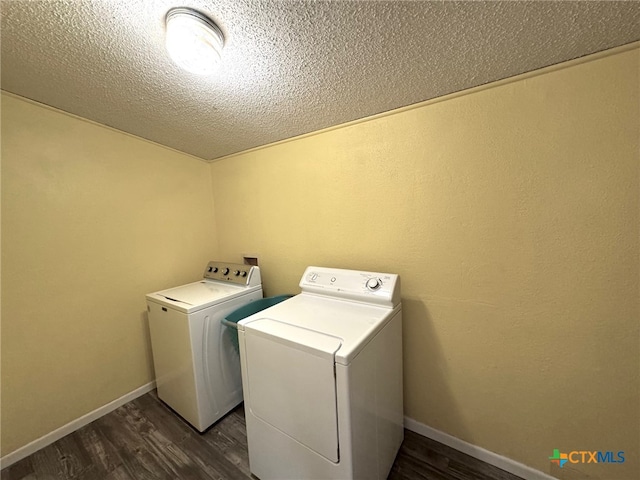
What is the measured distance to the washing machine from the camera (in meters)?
0.90

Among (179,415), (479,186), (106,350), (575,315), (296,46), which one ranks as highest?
(296,46)

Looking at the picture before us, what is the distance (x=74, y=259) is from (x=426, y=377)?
2.41 metres

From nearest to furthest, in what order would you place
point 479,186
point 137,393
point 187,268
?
point 479,186 → point 137,393 → point 187,268

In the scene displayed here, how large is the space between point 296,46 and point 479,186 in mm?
1091

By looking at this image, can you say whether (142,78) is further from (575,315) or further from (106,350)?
(575,315)

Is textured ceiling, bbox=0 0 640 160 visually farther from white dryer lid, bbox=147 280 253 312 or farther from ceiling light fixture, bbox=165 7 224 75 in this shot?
white dryer lid, bbox=147 280 253 312

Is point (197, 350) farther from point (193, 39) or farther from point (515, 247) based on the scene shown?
point (515, 247)

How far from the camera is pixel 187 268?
7.09 feet

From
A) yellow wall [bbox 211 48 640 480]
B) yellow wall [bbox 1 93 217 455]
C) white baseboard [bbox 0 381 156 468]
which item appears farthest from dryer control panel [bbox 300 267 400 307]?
white baseboard [bbox 0 381 156 468]

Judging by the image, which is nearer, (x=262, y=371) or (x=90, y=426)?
(x=262, y=371)

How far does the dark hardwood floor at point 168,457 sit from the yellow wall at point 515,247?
6.4 inches

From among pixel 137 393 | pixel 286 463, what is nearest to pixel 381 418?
pixel 286 463

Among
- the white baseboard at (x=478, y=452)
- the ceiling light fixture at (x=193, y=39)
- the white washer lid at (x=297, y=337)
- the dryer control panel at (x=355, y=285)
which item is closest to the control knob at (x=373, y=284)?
the dryer control panel at (x=355, y=285)

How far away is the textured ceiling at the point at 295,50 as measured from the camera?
0.78m
